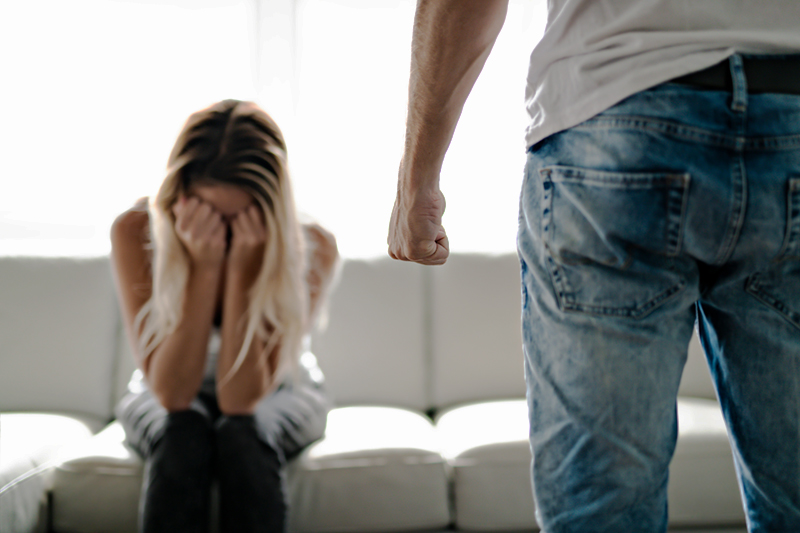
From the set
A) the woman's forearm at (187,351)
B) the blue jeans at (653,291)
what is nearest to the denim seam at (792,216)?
the blue jeans at (653,291)

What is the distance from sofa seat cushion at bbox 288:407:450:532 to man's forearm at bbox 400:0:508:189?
0.91m

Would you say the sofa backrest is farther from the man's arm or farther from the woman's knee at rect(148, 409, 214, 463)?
the man's arm

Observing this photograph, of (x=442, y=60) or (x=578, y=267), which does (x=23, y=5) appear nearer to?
(x=442, y=60)

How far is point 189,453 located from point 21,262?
3.48 feet

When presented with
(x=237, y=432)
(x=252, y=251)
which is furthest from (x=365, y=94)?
(x=237, y=432)

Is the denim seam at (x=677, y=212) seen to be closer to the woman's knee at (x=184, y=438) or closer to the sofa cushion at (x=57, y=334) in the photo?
the woman's knee at (x=184, y=438)

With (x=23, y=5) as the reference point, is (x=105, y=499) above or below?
below

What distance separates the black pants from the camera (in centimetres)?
115

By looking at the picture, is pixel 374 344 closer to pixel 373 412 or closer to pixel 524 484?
pixel 373 412

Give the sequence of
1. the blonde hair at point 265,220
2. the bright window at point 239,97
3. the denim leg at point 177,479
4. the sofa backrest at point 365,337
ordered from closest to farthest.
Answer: the denim leg at point 177,479 < the blonde hair at point 265,220 < the sofa backrest at point 365,337 < the bright window at point 239,97

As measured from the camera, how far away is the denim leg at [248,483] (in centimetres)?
116

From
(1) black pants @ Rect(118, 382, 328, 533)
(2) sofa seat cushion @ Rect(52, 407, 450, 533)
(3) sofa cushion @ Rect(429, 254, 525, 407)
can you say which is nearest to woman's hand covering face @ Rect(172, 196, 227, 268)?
(1) black pants @ Rect(118, 382, 328, 533)

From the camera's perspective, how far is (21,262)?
182 cm

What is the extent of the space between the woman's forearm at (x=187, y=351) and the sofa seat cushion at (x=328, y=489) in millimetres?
169
